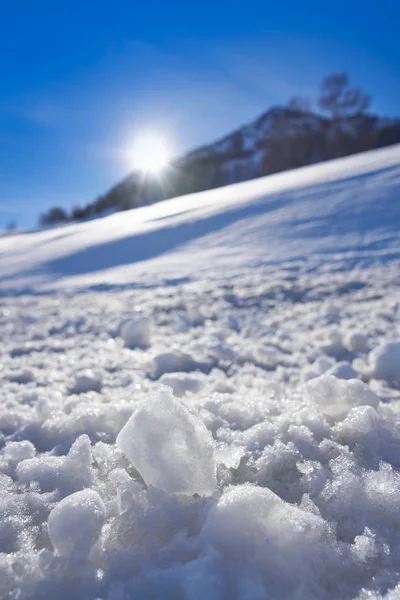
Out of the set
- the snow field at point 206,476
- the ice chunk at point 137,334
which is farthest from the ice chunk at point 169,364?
the ice chunk at point 137,334

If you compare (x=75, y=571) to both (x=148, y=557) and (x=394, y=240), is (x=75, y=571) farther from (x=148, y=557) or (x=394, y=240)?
(x=394, y=240)

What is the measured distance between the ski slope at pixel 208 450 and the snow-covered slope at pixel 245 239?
2.28ft

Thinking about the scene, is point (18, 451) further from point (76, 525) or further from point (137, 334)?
point (137, 334)

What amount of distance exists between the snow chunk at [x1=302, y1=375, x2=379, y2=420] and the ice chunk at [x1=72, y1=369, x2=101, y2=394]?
2.04 ft

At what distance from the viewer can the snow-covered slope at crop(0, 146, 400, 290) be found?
9.16 feet

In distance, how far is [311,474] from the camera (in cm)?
70

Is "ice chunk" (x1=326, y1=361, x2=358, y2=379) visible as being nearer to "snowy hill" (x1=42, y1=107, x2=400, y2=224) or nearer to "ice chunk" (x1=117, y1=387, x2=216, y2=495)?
"ice chunk" (x1=117, y1=387, x2=216, y2=495)

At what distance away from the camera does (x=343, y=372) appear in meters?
1.09

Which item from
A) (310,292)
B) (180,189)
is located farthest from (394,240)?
(180,189)

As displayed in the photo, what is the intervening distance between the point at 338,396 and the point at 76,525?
1.91ft

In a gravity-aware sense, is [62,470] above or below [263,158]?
below

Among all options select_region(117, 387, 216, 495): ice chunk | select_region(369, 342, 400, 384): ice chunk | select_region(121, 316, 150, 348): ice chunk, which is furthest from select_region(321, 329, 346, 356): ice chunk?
select_region(117, 387, 216, 495): ice chunk

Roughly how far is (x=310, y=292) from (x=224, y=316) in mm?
511

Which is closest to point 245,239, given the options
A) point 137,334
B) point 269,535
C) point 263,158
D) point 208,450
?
point 137,334
